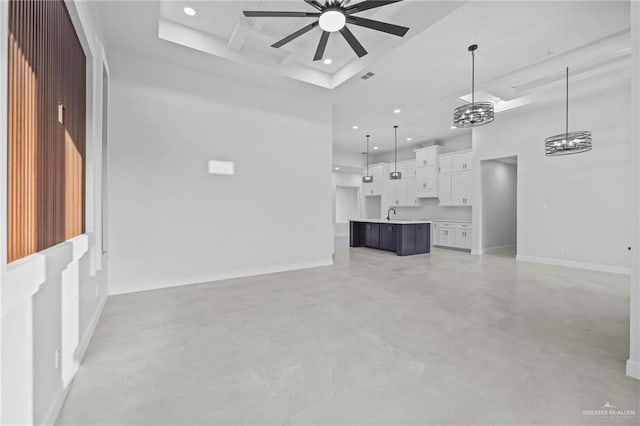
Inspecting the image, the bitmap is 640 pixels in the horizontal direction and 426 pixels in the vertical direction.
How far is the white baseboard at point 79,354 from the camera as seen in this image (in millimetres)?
1586

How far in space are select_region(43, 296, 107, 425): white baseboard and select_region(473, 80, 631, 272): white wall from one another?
801 centimetres

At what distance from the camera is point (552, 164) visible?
245 inches

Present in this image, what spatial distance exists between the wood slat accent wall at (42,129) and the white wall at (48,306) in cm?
14

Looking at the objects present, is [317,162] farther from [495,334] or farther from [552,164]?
[552,164]

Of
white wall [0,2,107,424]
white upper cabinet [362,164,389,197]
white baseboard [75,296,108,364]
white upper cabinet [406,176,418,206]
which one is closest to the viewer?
white wall [0,2,107,424]

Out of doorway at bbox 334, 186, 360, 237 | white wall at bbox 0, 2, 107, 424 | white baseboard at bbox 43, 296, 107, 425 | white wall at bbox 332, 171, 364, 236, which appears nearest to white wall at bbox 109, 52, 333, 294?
white baseboard at bbox 43, 296, 107, 425

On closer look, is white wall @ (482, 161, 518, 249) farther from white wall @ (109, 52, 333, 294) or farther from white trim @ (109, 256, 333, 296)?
white trim @ (109, 256, 333, 296)

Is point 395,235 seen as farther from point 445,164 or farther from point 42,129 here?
point 42,129

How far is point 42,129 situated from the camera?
5.39 feet

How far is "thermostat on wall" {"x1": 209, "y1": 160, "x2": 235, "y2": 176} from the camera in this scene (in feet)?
15.4

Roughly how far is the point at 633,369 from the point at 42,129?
4.19 meters

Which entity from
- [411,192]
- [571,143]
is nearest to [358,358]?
[571,143]

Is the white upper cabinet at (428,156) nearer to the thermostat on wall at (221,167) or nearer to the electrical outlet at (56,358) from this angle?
the thermostat on wall at (221,167)

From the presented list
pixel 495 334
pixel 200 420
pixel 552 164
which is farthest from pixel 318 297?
pixel 552 164
